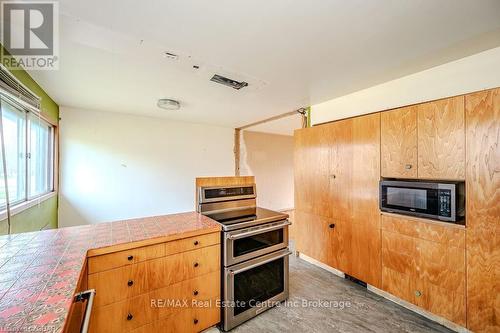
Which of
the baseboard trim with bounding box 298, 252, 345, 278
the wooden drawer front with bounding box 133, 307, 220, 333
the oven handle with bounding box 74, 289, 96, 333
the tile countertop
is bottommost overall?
the baseboard trim with bounding box 298, 252, 345, 278

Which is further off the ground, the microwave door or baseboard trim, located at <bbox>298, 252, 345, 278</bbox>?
the microwave door

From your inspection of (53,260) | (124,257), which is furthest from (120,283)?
(53,260)

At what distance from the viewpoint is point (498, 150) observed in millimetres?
1439

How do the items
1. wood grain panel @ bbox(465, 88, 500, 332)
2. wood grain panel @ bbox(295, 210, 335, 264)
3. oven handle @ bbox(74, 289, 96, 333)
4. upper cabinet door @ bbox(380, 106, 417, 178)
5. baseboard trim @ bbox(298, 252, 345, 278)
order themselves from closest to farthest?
oven handle @ bbox(74, 289, 96, 333), wood grain panel @ bbox(465, 88, 500, 332), upper cabinet door @ bbox(380, 106, 417, 178), wood grain panel @ bbox(295, 210, 335, 264), baseboard trim @ bbox(298, 252, 345, 278)

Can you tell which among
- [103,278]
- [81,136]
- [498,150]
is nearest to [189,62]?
[103,278]

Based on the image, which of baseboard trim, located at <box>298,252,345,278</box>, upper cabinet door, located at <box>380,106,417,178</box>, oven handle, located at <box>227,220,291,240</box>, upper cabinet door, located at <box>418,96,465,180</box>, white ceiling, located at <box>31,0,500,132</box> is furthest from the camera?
baseboard trim, located at <box>298,252,345,278</box>

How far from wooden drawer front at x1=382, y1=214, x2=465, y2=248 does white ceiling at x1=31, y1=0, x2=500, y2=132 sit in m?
1.45

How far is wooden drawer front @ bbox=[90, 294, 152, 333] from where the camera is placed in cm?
128

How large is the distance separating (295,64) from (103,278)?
2211 mm

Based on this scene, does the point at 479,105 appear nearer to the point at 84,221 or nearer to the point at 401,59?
the point at 401,59

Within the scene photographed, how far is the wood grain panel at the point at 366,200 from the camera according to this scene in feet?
6.95

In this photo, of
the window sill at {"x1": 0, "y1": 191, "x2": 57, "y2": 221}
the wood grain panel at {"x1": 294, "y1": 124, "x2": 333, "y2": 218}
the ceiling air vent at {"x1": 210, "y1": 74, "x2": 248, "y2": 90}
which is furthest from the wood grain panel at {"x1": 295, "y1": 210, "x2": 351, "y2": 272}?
the window sill at {"x1": 0, "y1": 191, "x2": 57, "y2": 221}

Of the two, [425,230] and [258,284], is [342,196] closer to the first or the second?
[425,230]

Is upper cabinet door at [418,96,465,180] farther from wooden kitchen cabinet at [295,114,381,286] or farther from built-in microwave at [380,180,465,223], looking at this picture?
wooden kitchen cabinet at [295,114,381,286]
